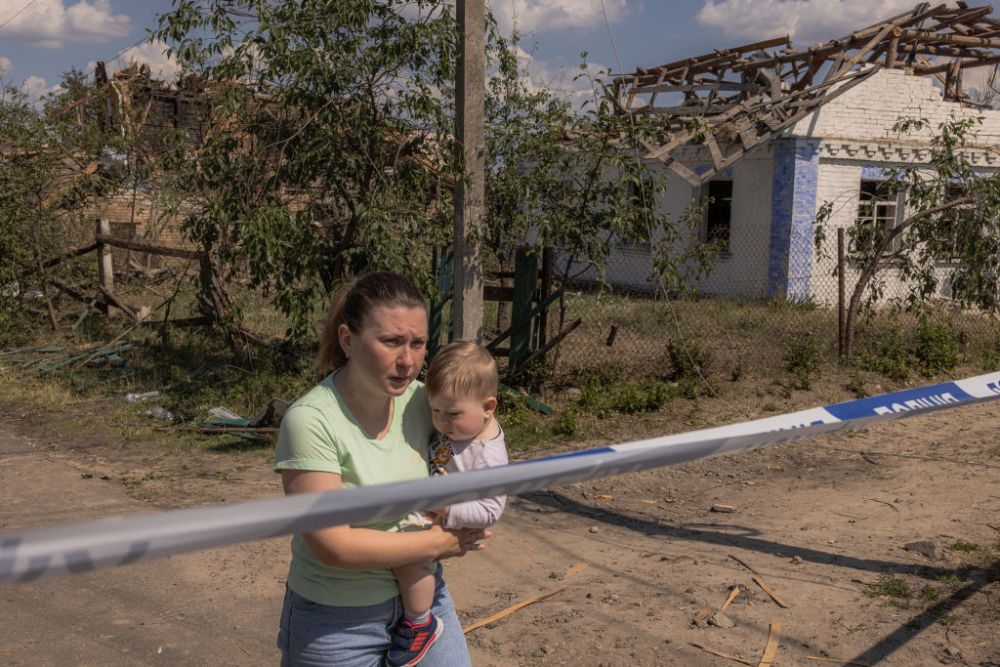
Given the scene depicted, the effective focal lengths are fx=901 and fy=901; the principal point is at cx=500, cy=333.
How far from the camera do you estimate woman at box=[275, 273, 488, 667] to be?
2.05 metres

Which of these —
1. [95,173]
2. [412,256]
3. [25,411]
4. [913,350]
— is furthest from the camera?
[95,173]

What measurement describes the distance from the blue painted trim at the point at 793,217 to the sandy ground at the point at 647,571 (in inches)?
337

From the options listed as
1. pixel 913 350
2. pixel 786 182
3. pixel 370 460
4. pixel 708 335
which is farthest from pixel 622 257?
pixel 370 460

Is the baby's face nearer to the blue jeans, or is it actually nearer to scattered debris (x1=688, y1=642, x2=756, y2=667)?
the blue jeans

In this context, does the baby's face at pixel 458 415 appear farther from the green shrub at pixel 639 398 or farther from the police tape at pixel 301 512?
the green shrub at pixel 639 398

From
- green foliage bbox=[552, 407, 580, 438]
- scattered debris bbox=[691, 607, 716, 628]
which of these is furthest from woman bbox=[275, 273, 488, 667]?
green foliage bbox=[552, 407, 580, 438]

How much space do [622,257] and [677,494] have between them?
43.0 feet

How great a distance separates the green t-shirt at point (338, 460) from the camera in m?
2.06

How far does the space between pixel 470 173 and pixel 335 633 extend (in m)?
6.41

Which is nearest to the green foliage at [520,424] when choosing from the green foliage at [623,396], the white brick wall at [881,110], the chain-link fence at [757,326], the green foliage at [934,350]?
the green foliage at [623,396]

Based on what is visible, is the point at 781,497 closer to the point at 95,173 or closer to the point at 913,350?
the point at 913,350

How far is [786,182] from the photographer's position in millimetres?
15930

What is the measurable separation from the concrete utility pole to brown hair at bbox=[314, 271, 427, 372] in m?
5.67

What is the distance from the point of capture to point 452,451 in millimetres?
2346
